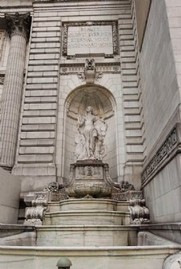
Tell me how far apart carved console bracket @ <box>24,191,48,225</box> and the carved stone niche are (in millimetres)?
1179

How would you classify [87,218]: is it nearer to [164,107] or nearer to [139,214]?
[139,214]

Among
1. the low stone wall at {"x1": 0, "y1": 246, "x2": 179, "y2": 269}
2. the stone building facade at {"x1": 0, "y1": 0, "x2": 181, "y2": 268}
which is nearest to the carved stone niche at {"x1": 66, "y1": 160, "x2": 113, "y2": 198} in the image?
the stone building facade at {"x1": 0, "y1": 0, "x2": 181, "y2": 268}

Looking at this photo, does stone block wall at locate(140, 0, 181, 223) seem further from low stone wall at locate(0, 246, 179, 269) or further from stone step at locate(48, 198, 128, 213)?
low stone wall at locate(0, 246, 179, 269)

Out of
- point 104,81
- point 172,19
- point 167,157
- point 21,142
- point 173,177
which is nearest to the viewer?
point 173,177

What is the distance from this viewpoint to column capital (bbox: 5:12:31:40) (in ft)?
56.1

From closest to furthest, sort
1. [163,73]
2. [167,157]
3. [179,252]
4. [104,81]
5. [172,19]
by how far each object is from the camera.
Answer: [179,252], [167,157], [172,19], [163,73], [104,81]

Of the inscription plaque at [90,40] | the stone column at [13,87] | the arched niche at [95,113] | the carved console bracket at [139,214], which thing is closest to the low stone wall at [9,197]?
the stone column at [13,87]

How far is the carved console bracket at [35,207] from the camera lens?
911 cm

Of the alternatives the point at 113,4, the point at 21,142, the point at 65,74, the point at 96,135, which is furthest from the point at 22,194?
the point at 113,4

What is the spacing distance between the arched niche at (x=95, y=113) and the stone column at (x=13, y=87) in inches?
117

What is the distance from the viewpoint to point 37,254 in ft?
14.7

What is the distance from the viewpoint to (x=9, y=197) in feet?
33.8

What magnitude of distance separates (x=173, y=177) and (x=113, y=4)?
14777 mm

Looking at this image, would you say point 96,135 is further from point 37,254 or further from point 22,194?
point 37,254
